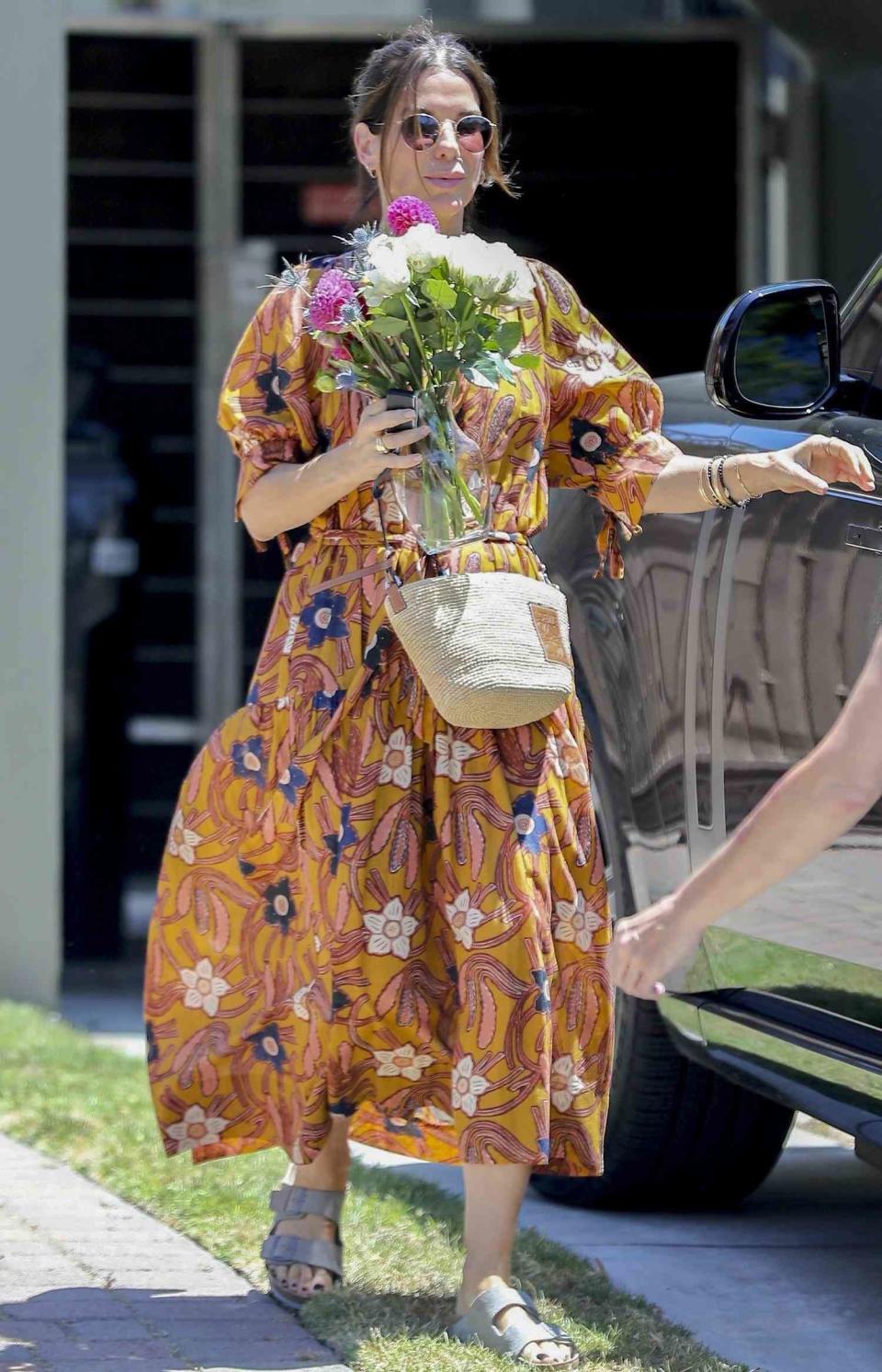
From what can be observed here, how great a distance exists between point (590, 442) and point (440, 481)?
0.40 metres

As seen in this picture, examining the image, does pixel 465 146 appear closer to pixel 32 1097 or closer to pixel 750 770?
pixel 750 770

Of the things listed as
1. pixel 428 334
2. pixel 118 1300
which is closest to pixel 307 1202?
pixel 118 1300

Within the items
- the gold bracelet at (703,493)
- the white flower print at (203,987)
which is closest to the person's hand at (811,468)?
the gold bracelet at (703,493)

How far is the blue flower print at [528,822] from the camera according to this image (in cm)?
319

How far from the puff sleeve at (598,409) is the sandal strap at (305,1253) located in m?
1.13

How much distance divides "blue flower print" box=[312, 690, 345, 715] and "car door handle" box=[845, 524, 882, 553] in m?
0.72

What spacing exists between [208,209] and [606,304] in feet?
4.48

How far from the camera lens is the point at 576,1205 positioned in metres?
4.17

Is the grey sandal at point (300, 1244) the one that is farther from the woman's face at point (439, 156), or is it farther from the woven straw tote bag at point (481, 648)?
the woman's face at point (439, 156)

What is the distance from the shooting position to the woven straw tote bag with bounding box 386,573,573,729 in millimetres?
3018

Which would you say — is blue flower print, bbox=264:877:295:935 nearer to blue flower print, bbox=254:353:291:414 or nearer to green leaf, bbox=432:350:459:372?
blue flower print, bbox=254:353:291:414

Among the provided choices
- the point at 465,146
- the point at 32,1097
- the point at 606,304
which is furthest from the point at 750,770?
the point at 606,304

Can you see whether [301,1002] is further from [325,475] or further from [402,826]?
[325,475]

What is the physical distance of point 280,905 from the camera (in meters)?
3.41
